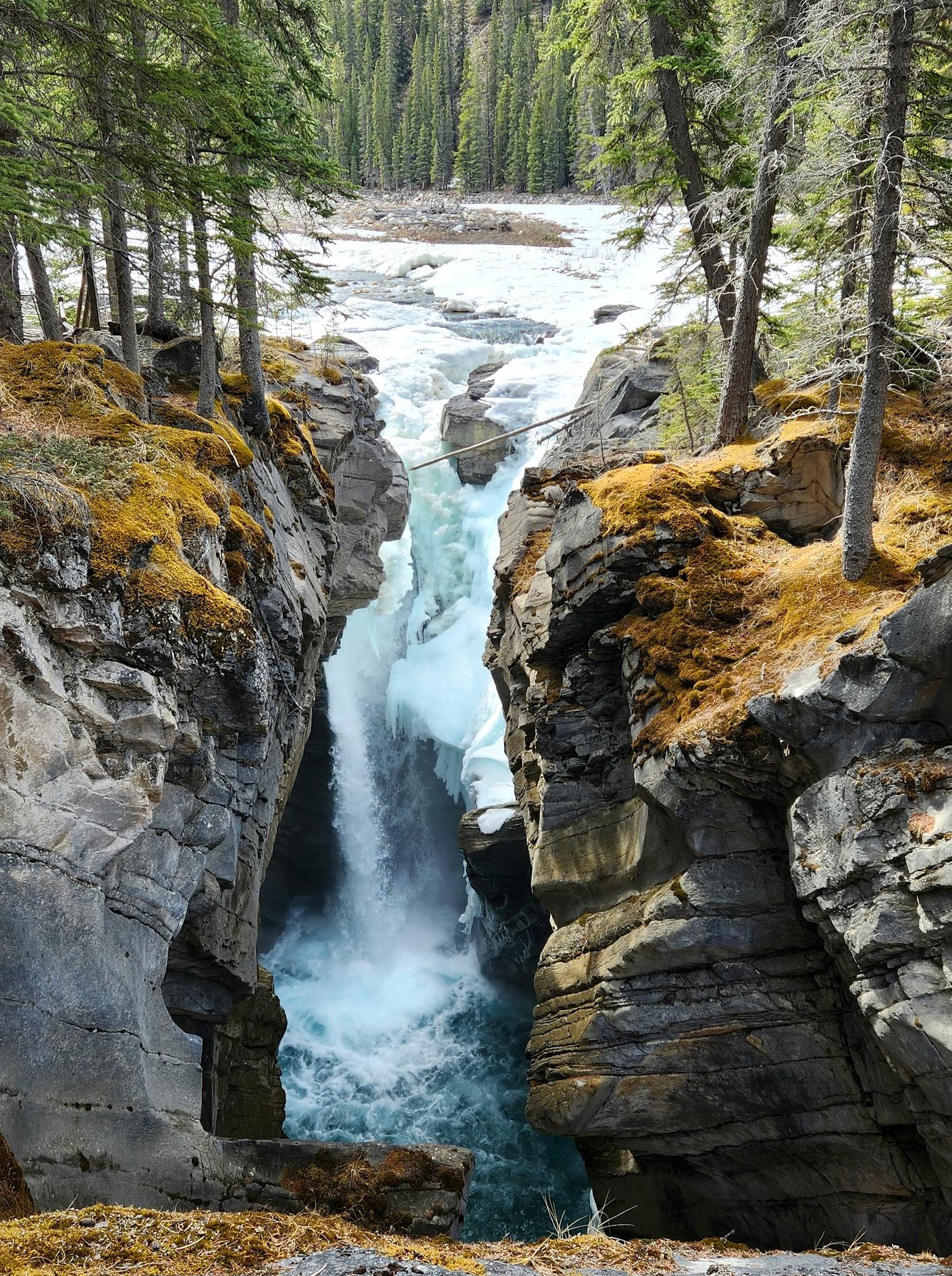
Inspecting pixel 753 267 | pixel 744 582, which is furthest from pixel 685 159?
pixel 744 582

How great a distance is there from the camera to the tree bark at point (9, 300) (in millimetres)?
12016

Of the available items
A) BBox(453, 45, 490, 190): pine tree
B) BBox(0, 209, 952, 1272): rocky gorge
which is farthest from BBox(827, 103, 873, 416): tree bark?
BBox(453, 45, 490, 190): pine tree

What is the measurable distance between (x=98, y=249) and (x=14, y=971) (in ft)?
53.2

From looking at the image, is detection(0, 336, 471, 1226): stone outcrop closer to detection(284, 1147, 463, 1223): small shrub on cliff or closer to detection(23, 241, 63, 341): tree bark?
detection(284, 1147, 463, 1223): small shrub on cliff

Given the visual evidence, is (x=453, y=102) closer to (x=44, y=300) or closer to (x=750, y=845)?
(x=44, y=300)

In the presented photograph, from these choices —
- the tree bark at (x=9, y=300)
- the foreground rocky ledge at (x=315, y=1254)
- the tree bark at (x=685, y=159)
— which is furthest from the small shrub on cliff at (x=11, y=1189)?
the tree bark at (x=685, y=159)

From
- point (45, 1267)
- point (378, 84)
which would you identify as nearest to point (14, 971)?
point (45, 1267)

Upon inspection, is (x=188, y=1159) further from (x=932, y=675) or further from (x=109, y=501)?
(x=932, y=675)

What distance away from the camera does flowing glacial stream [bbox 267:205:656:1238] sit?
15.1 meters

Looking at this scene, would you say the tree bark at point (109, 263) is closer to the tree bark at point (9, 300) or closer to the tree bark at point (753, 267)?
the tree bark at point (9, 300)

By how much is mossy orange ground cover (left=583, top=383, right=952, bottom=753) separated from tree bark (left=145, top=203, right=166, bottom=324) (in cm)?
868

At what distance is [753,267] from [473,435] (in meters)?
16.7

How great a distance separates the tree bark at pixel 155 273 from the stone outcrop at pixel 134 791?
247 centimetres

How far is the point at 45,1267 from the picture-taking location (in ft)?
13.2
